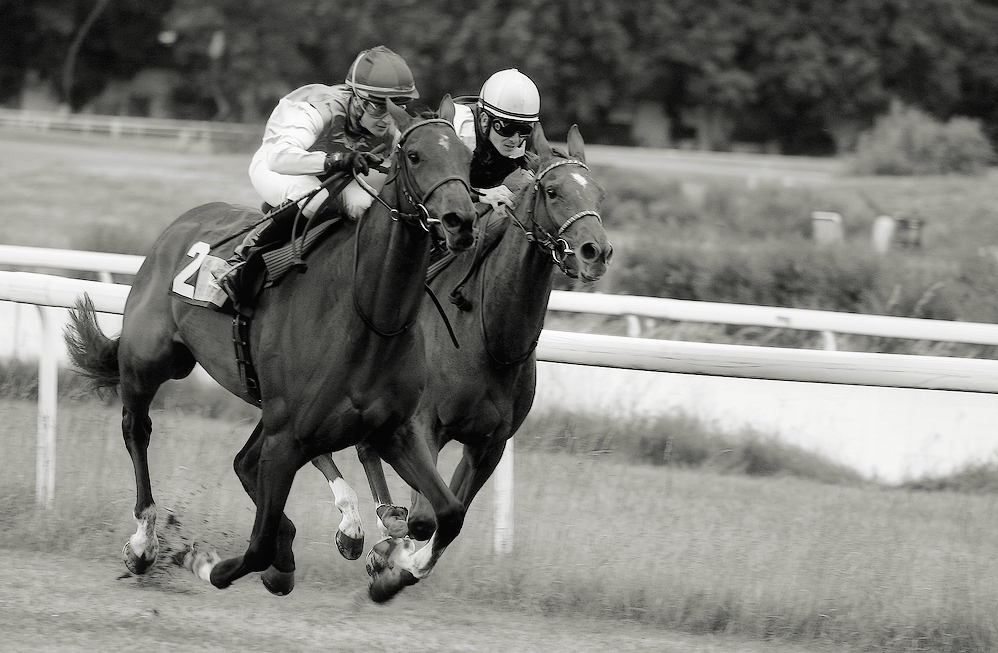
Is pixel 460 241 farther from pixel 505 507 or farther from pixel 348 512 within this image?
pixel 505 507

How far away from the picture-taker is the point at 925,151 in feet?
83.4

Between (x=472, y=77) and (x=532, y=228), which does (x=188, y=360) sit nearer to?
(x=532, y=228)

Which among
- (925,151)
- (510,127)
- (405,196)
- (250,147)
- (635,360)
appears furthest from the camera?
(250,147)

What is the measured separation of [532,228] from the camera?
4594 millimetres

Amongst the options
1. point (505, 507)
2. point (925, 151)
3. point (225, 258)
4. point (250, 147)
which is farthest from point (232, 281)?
point (250, 147)

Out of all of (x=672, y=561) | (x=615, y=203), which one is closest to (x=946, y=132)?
(x=615, y=203)

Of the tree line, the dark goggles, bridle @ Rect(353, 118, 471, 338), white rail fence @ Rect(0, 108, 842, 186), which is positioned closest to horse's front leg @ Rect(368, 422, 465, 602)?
bridle @ Rect(353, 118, 471, 338)

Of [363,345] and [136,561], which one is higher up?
[363,345]

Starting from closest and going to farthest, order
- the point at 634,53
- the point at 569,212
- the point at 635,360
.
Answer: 1. the point at 569,212
2. the point at 635,360
3. the point at 634,53

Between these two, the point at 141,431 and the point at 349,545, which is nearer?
the point at 349,545

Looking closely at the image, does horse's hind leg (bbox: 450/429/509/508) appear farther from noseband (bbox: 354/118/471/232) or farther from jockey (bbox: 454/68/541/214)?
noseband (bbox: 354/118/471/232)

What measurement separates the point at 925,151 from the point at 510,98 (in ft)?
73.7

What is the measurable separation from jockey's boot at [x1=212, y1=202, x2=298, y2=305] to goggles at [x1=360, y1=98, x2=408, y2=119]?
424 mm

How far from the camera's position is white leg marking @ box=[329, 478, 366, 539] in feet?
16.0
